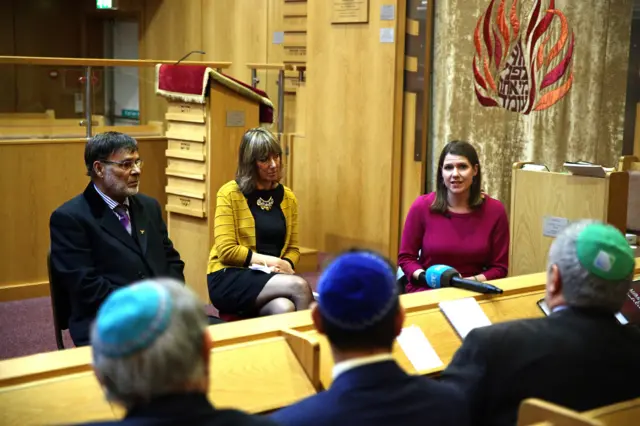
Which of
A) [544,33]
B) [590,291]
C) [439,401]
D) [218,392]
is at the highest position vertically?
[544,33]

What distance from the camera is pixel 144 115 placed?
656cm

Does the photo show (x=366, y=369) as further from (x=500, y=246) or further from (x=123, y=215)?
(x=500, y=246)

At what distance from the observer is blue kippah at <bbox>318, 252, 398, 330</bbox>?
5.65 ft

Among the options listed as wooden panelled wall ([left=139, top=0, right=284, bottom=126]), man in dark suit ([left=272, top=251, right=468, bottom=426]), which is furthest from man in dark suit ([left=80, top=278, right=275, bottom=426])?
wooden panelled wall ([left=139, top=0, right=284, bottom=126])

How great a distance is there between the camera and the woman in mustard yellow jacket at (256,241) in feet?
12.5

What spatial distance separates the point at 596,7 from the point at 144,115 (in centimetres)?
337

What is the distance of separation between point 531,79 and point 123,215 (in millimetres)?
3288

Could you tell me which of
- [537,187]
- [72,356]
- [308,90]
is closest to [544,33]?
[537,187]

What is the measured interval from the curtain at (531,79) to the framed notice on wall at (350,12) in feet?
2.07

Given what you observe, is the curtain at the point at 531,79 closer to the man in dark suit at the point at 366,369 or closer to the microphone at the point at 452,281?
the microphone at the point at 452,281

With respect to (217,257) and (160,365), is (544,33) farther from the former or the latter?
(160,365)

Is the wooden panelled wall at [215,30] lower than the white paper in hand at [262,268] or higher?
higher

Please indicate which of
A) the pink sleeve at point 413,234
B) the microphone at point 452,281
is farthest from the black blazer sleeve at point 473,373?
the pink sleeve at point 413,234

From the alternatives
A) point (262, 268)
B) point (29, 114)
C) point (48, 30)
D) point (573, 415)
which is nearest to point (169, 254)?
point (262, 268)
